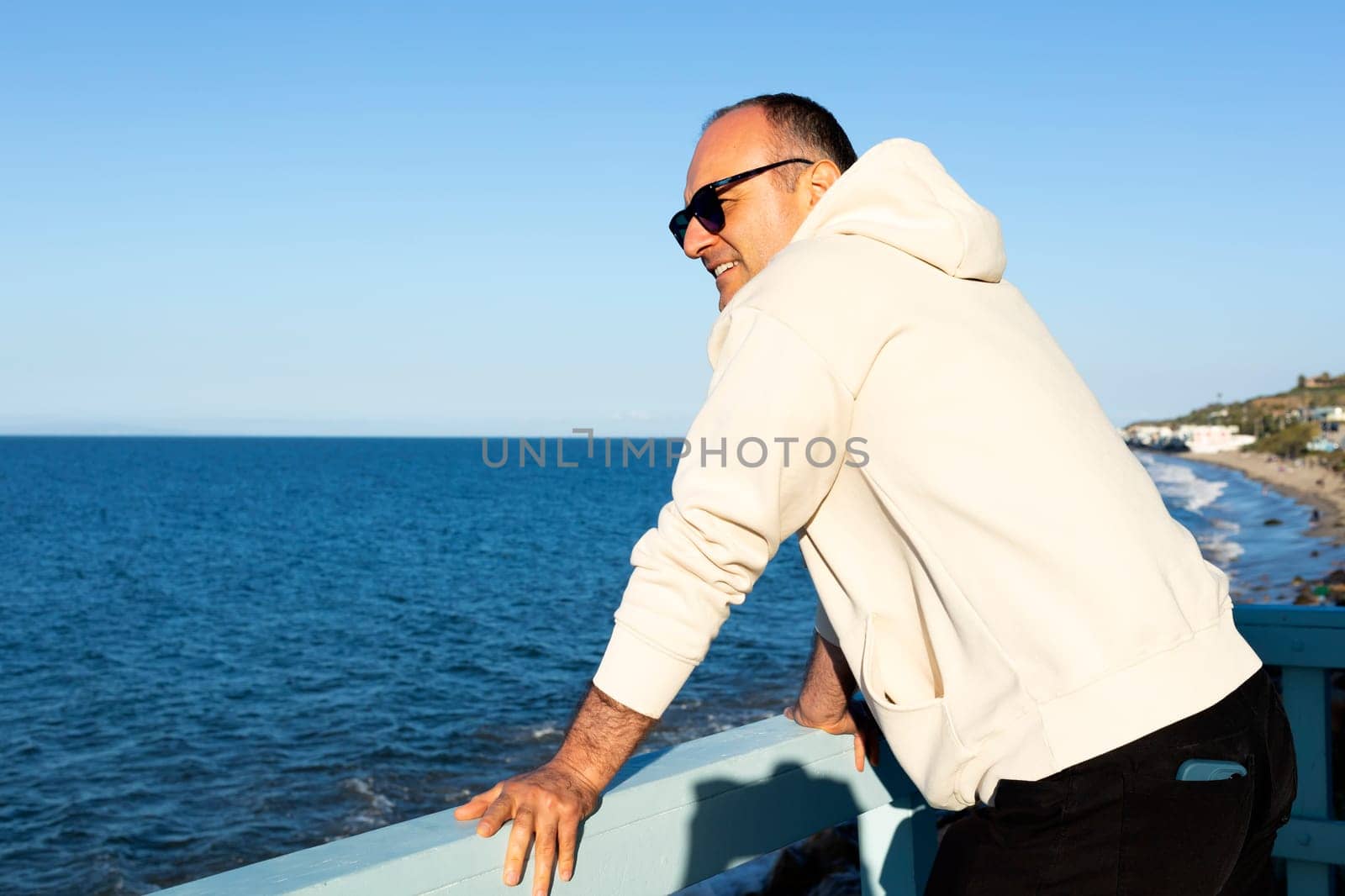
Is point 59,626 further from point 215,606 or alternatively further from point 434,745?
point 434,745

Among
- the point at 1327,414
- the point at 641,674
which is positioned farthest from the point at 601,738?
the point at 1327,414

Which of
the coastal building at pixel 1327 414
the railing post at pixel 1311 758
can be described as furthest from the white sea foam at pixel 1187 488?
the railing post at pixel 1311 758

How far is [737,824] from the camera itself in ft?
5.36

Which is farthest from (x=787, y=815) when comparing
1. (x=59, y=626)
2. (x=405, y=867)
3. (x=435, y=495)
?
(x=435, y=495)

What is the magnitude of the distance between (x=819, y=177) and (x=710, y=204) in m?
0.21

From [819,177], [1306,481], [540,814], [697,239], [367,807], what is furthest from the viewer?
[1306,481]

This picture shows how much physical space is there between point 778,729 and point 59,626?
30.4 metres

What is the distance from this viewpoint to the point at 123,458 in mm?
137500

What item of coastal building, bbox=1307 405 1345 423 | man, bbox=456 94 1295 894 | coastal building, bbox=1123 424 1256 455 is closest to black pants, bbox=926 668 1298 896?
man, bbox=456 94 1295 894

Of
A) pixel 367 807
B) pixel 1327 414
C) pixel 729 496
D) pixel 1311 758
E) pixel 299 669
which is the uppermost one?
pixel 1327 414

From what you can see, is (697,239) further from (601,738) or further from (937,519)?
(601,738)

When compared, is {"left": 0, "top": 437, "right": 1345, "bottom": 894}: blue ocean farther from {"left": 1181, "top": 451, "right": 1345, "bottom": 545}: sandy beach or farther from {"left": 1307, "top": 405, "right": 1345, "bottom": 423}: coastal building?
{"left": 1307, "top": 405, "right": 1345, "bottom": 423}: coastal building

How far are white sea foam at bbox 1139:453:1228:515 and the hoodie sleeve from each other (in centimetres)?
4501

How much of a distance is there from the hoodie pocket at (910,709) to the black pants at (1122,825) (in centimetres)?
5
